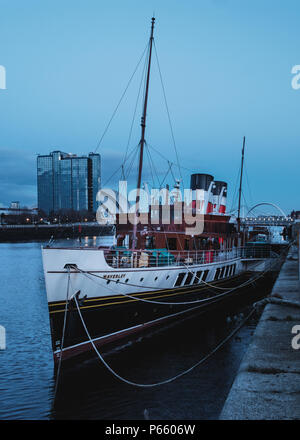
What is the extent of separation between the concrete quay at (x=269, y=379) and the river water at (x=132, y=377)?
7.87 ft

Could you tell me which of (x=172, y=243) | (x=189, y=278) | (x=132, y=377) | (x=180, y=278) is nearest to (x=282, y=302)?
(x=132, y=377)

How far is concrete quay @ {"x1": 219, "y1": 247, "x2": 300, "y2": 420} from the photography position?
6.20 meters

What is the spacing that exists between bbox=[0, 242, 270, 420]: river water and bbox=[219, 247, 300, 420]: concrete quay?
240 cm

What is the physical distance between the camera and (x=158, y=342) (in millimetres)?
16719

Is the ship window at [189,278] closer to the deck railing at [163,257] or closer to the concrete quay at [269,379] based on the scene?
the deck railing at [163,257]

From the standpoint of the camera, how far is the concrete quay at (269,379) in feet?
20.3

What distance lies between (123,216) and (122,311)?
8854mm

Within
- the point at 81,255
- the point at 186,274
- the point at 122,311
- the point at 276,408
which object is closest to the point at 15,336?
the point at 122,311

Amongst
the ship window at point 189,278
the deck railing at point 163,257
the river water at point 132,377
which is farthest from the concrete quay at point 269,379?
the ship window at point 189,278

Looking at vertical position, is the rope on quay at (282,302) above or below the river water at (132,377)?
above

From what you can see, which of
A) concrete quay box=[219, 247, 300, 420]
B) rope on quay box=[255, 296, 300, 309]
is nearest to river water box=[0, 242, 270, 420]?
concrete quay box=[219, 247, 300, 420]

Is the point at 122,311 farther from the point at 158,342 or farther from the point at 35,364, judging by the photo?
the point at 35,364

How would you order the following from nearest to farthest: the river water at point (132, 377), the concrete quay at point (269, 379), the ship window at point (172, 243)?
1. the concrete quay at point (269, 379)
2. the river water at point (132, 377)
3. the ship window at point (172, 243)

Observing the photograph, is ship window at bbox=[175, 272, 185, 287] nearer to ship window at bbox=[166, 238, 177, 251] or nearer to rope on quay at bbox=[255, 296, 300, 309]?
ship window at bbox=[166, 238, 177, 251]
